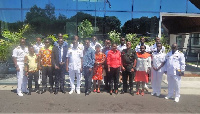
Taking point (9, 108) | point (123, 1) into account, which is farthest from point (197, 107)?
point (123, 1)

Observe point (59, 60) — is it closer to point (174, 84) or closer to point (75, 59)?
point (75, 59)

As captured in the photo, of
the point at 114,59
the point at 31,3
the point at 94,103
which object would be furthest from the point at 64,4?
the point at 94,103

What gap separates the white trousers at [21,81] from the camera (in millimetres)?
5754

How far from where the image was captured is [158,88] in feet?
19.7

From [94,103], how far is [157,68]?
2459mm

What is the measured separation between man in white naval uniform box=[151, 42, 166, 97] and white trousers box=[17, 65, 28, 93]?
4.48 meters

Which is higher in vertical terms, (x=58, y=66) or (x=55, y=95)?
(x=58, y=66)

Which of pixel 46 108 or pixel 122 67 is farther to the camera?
pixel 122 67

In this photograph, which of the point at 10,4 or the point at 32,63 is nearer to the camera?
the point at 32,63

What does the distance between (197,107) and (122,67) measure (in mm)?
2536

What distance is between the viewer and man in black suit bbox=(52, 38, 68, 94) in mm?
5832

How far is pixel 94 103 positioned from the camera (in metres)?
5.09

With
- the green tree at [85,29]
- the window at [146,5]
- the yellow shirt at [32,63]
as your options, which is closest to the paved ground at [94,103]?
the yellow shirt at [32,63]

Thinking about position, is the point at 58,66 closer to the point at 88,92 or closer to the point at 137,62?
the point at 88,92
